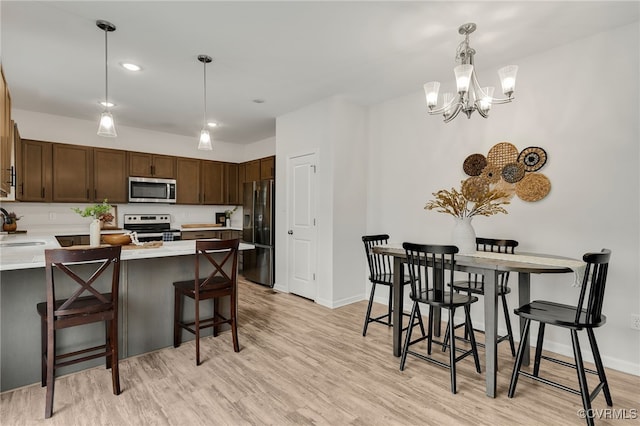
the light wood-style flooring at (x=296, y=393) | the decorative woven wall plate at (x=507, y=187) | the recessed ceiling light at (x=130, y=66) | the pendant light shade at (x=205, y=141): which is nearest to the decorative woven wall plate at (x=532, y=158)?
the decorative woven wall plate at (x=507, y=187)

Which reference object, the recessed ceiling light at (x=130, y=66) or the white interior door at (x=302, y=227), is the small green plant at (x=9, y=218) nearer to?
the recessed ceiling light at (x=130, y=66)

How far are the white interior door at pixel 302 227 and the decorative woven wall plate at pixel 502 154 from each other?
2093 millimetres

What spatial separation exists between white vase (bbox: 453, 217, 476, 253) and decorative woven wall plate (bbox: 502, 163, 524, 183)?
31.9 inches

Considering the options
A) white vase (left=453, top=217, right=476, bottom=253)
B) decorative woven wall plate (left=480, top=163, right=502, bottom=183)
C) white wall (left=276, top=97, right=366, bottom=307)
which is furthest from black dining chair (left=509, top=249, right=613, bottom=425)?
white wall (left=276, top=97, right=366, bottom=307)

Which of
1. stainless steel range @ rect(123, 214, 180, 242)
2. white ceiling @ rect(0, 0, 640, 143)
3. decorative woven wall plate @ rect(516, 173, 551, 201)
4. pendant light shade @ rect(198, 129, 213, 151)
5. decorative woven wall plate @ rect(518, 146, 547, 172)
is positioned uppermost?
white ceiling @ rect(0, 0, 640, 143)

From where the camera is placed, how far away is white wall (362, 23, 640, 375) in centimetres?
256

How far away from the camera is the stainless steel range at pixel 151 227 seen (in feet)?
17.6

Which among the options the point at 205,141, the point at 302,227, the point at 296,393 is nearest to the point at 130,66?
the point at 205,141

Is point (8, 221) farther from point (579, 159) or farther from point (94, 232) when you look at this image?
point (579, 159)

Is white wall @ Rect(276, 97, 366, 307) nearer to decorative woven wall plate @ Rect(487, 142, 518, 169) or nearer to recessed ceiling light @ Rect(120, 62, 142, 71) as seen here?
decorative woven wall plate @ Rect(487, 142, 518, 169)

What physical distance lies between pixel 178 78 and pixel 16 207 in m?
3.27

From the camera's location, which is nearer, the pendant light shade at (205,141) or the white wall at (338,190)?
the pendant light shade at (205,141)

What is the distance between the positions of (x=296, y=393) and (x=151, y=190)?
4524mm

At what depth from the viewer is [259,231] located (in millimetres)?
5344
